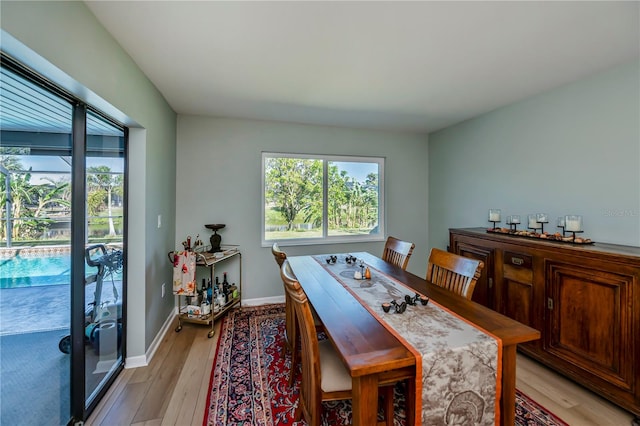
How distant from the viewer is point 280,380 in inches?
78.0

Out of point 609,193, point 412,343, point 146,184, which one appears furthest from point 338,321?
point 609,193

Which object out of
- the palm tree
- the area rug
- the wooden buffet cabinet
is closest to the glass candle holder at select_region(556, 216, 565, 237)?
the wooden buffet cabinet

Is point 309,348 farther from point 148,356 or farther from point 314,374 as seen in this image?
point 148,356

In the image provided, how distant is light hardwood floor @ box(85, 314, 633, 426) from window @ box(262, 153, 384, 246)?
66.1 inches

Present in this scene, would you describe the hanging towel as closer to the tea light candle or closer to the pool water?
the pool water

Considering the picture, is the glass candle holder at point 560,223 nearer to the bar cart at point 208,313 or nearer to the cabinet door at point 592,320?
the cabinet door at point 592,320

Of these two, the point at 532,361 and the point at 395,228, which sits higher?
the point at 395,228

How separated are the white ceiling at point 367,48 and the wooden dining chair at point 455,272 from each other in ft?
4.99

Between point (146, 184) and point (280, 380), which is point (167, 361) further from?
point (146, 184)

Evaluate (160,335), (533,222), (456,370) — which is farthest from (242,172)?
(533,222)

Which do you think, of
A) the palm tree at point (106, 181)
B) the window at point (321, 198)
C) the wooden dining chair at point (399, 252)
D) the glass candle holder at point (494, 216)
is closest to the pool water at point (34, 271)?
the palm tree at point (106, 181)

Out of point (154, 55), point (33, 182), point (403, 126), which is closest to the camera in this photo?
point (33, 182)

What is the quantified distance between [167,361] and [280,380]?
42.3 inches

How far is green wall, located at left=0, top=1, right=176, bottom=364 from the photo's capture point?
109 centimetres
